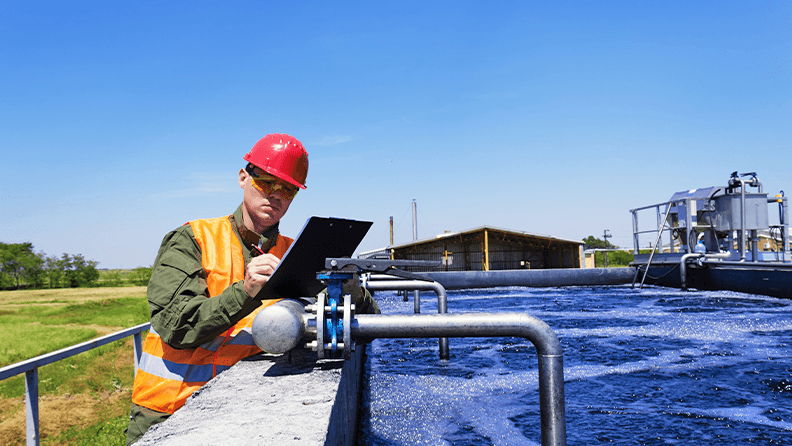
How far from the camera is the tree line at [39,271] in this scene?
2571 inches

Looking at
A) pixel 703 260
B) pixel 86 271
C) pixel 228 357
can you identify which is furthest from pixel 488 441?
pixel 86 271

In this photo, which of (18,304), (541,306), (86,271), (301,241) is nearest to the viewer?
(301,241)

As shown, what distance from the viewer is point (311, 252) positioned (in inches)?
59.6

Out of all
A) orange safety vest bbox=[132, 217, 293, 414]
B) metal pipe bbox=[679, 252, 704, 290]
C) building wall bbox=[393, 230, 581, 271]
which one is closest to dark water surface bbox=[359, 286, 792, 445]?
orange safety vest bbox=[132, 217, 293, 414]

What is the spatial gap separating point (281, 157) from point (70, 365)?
39.1 feet

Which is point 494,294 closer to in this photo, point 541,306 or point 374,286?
point 541,306

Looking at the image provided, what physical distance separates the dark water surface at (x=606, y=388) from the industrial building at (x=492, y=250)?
18.1 metres

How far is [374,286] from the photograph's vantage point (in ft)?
14.7

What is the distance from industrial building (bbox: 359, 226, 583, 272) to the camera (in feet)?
83.6

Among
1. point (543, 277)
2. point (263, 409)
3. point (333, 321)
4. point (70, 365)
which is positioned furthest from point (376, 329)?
point (543, 277)

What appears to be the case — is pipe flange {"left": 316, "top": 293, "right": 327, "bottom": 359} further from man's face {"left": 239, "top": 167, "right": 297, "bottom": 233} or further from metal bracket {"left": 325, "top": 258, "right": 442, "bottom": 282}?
man's face {"left": 239, "top": 167, "right": 297, "bottom": 233}

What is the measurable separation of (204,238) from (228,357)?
1.56ft

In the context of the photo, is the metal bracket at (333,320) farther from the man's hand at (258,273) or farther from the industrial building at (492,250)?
the industrial building at (492,250)

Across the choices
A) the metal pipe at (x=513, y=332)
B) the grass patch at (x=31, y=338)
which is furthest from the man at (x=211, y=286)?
the grass patch at (x=31, y=338)
